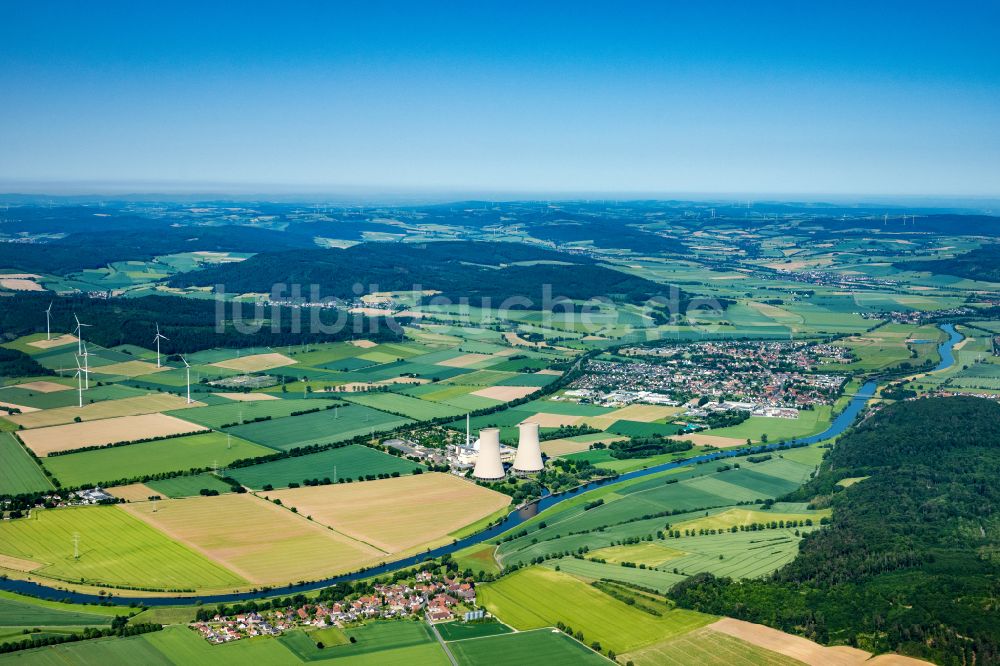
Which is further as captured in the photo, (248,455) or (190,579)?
(248,455)

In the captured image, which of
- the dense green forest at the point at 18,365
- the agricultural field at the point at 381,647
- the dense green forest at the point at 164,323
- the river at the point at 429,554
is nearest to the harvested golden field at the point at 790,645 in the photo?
the agricultural field at the point at 381,647

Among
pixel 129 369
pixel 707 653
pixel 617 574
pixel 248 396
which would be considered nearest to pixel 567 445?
pixel 617 574

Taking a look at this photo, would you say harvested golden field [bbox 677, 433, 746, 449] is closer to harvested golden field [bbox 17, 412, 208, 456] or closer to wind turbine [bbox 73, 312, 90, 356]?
harvested golden field [bbox 17, 412, 208, 456]

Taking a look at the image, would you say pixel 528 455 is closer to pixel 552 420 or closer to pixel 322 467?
pixel 322 467

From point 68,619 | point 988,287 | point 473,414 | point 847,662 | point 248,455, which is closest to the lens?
point 847,662

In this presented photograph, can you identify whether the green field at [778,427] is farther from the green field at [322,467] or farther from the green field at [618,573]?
the green field at [618,573]

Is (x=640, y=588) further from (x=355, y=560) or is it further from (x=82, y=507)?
(x=82, y=507)

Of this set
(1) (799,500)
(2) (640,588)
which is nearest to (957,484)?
(1) (799,500)
